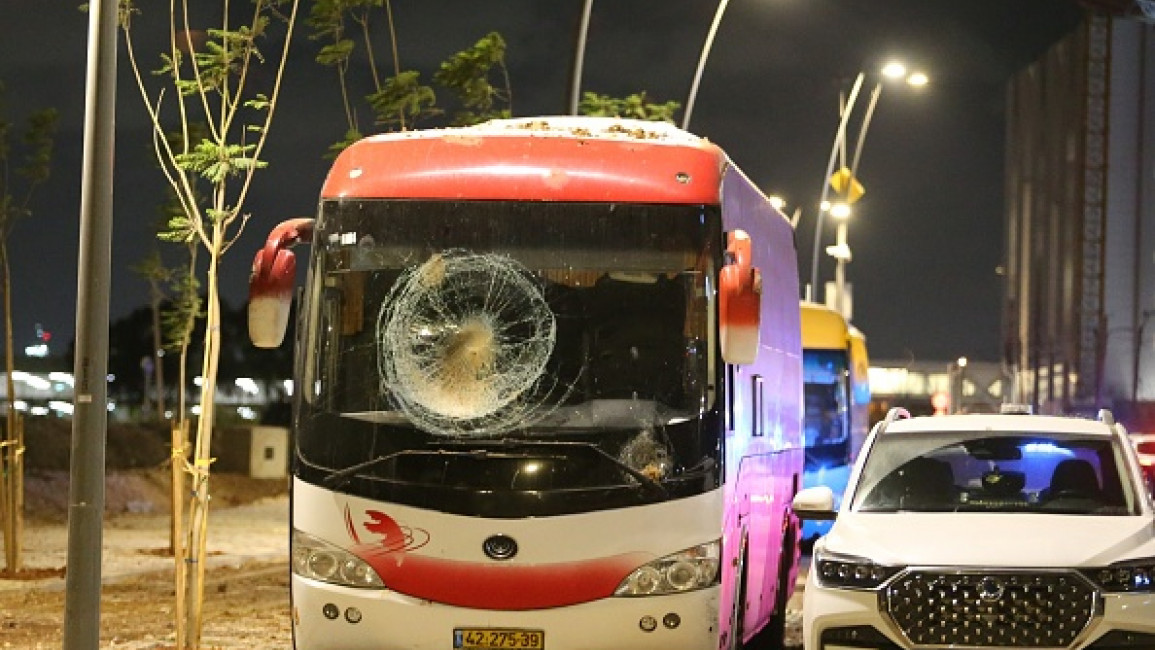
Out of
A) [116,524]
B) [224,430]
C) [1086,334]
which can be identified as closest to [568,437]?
[116,524]

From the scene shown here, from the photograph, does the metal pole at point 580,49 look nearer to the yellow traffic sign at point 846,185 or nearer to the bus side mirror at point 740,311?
the bus side mirror at point 740,311

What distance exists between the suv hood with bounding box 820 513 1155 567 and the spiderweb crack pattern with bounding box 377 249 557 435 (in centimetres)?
178

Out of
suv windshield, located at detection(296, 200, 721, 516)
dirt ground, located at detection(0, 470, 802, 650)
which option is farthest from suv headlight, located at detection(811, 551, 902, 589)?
dirt ground, located at detection(0, 470, 802, 650)

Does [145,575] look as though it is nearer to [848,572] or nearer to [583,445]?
[583,445]

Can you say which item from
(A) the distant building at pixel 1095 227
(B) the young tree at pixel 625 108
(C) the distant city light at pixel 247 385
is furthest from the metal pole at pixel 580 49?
(A) the distant building at pixel 1095 227

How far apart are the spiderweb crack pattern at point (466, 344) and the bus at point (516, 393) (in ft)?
0.04

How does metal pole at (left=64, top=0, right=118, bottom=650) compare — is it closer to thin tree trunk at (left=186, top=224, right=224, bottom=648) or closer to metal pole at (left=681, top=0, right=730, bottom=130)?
thin tree trunk at (left=186, top=224, right=224, bottom=648)

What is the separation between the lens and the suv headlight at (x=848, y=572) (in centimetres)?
1022

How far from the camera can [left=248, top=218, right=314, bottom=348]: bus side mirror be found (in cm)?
1059

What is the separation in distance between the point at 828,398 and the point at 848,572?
59.4ft

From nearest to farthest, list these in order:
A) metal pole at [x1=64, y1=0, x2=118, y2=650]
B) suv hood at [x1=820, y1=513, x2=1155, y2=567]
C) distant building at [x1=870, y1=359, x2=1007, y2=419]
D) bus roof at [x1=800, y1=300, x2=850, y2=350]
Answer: suv hood at [x1=820, y1=513, x2=1155, y2=567], metal pole at [x1=64, y1=0, x2=118, y2=650], bus roof at [x1=800, y1=300, x2=850, y2=350], distant building at [x1=870, y1=359, x2=1007, y2=419]

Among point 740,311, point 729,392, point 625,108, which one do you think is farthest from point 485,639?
point 625,108

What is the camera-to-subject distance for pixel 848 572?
1035 centimetres

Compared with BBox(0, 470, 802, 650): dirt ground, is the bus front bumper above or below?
above
